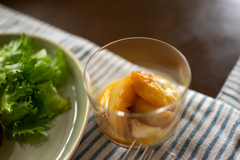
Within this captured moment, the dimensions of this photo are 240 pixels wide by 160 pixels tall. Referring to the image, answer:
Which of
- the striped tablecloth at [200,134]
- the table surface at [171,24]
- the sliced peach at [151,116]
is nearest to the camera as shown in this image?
the sliced peach at [151,116]

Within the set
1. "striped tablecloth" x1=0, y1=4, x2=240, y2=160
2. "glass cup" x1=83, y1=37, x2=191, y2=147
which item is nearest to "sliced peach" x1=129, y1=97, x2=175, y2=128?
"glass cup" x1=83, y1=37, x2=191, y2=147

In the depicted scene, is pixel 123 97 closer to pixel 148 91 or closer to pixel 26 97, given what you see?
pixel 148 91

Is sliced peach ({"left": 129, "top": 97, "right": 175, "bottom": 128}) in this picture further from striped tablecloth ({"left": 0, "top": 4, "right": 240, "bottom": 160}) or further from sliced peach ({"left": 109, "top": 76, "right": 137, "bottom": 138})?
striped tablecloth ({"left": 0, "top": 4, "right": 240, "bottom": 160})

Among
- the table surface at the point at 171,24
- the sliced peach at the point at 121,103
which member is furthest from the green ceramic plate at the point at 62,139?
the table surface at the point at 171,24

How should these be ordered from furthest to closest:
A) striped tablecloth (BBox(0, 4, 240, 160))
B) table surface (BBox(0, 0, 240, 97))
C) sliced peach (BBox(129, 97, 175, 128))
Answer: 1. table surface (BBox(0, 0, 240, 97))
2. striped tablecloth (BBox(0, 4, 240, 160))
3. sliced peach (BBox(129, 97, 175, 128))

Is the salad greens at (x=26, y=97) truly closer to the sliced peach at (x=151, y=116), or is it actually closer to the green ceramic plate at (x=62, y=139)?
the green ceramic plate at (x=62, y=139)

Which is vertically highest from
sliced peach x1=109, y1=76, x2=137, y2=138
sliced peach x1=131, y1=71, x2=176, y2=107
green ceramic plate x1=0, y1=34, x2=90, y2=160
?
sliced peach x1=131, y1=71, x2=176, y2=107

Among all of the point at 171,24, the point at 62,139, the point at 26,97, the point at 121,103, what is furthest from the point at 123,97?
the point at 171,24

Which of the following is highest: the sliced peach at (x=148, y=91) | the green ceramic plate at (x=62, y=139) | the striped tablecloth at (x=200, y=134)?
the sliced peach at (x=148, y=91)
